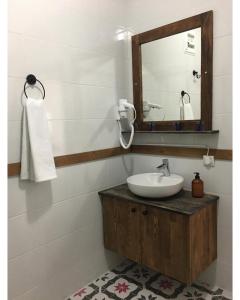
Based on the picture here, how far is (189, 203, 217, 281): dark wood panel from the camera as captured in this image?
1.60 meters

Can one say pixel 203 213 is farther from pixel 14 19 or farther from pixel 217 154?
pixel 14 19

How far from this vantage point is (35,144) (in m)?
1.52

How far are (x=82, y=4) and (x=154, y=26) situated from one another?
1.92ft

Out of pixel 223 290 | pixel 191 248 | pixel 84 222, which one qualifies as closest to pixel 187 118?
pixel 191 248

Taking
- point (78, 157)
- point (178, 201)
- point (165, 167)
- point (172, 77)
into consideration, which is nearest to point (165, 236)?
point (178, 201)

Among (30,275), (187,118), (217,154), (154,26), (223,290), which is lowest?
(223,290)

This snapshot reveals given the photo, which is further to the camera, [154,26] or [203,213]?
[154,26]

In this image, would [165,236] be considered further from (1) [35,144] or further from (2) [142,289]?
(1) [35,144]

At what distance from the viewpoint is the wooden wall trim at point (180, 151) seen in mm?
1755

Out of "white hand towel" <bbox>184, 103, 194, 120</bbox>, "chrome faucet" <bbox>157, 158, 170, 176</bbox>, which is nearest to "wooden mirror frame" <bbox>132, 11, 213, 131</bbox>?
"white hand towel" <bbox>184, 103, 194, 120</bbox>

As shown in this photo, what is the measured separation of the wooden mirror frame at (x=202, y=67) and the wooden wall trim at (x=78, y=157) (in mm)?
305

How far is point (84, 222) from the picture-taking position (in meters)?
1.97

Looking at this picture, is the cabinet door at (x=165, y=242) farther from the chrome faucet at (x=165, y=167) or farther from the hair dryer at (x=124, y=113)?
the hair dryer at (x=124, y=113)
